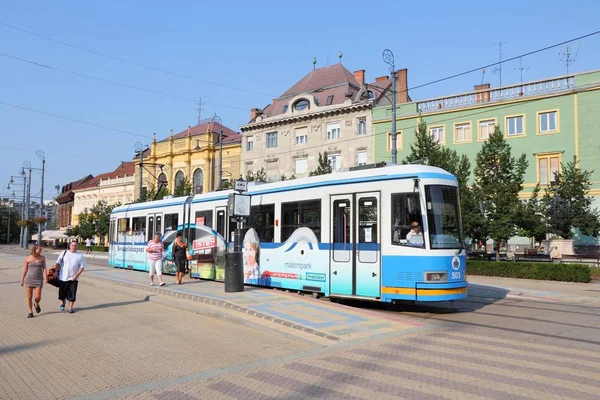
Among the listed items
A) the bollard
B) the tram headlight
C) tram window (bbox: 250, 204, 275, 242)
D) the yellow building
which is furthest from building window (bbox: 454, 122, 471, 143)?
the tram headlight

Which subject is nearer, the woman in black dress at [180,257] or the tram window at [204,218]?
the woman in black dress at [180,257]

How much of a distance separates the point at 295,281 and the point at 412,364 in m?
7.10

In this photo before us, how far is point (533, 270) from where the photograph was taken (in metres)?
24.0

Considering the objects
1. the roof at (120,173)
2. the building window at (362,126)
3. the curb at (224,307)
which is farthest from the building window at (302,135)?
the roof at (120,173)

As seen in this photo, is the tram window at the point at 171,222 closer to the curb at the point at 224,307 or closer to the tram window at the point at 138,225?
the tram window at the point at 138,225

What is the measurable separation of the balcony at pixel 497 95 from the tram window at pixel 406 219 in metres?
29.4

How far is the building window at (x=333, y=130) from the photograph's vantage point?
1929 inches

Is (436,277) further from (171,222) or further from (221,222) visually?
(171,222)

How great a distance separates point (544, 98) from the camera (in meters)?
36.5

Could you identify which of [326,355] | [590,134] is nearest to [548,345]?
[326,355]

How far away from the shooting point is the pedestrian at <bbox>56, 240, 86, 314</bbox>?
40.1ft

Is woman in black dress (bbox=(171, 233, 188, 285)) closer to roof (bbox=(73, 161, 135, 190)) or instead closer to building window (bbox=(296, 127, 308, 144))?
building window (bbox=(296, 127, 308, 144))

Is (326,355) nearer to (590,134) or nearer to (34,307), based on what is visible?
(34,307)

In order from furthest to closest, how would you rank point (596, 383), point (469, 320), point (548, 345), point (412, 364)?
point (469, 320) < point (548, 345) < point (412, 364) < point (596, 383)
